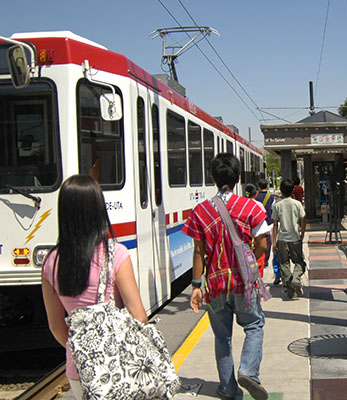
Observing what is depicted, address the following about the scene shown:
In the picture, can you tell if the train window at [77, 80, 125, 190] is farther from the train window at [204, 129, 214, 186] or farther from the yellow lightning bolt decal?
the train window at [204, 129, 214, 186]

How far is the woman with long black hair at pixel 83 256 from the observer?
263cm

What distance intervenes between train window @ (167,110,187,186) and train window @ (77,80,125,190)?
202 centimetres

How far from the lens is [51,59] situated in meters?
5.61

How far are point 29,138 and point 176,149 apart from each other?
328 centimetres

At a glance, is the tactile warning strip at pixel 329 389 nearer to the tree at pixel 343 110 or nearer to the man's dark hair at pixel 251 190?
the man's dark hair at pixel 251 190

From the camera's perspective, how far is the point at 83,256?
2.63 meters

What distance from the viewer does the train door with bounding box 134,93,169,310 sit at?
6547mm

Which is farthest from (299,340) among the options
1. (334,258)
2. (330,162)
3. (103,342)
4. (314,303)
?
(330,162)

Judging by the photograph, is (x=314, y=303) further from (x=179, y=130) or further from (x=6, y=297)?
(x=6, y=297)

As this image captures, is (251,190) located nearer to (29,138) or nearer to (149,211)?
(149,211)

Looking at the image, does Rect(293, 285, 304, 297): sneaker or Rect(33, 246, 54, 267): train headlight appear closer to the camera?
Rect(33, 246, 54, 267): train headlight

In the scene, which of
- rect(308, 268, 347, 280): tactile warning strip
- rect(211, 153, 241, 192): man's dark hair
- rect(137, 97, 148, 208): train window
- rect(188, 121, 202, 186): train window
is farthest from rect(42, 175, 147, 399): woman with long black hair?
rect(308, 268, 347, 280): tactile warning strip

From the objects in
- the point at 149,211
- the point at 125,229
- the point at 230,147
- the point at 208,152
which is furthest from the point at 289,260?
the point at 230,147

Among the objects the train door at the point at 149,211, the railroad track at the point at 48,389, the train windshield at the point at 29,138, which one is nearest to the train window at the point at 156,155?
the train door at the point at 149,211
